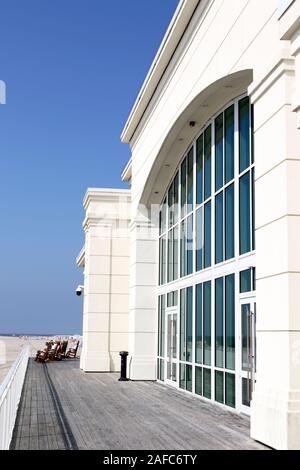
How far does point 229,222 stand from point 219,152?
5.91ft

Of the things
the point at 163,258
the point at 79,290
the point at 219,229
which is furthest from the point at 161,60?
the point at 79,290

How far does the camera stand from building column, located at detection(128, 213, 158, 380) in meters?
18.6

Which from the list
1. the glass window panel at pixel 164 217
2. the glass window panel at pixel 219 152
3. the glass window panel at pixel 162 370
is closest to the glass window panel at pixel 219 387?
the glass window panel at pixel 219 152

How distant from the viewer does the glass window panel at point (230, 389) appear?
1155cm

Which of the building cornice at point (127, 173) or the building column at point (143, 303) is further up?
the building cornice at point (127, 173)

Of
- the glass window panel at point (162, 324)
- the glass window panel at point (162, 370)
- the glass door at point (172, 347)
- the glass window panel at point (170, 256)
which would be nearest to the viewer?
the glass door at point (172, 347)

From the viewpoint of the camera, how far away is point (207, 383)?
13156 millimetres

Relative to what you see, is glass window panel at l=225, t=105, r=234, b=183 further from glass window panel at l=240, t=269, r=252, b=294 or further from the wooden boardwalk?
the wooden boardwalk

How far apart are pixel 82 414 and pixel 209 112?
7151 millimetres

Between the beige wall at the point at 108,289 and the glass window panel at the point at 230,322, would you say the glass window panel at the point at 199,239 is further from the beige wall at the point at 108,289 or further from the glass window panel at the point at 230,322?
the beige wall at the point at 108,289

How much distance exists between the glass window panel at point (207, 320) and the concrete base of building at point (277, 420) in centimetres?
441

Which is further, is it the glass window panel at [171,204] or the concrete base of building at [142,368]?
the concrete base of building at [142,368]

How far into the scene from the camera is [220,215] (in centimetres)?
1260

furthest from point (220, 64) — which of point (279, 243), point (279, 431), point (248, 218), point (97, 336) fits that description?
point (97, 336)
